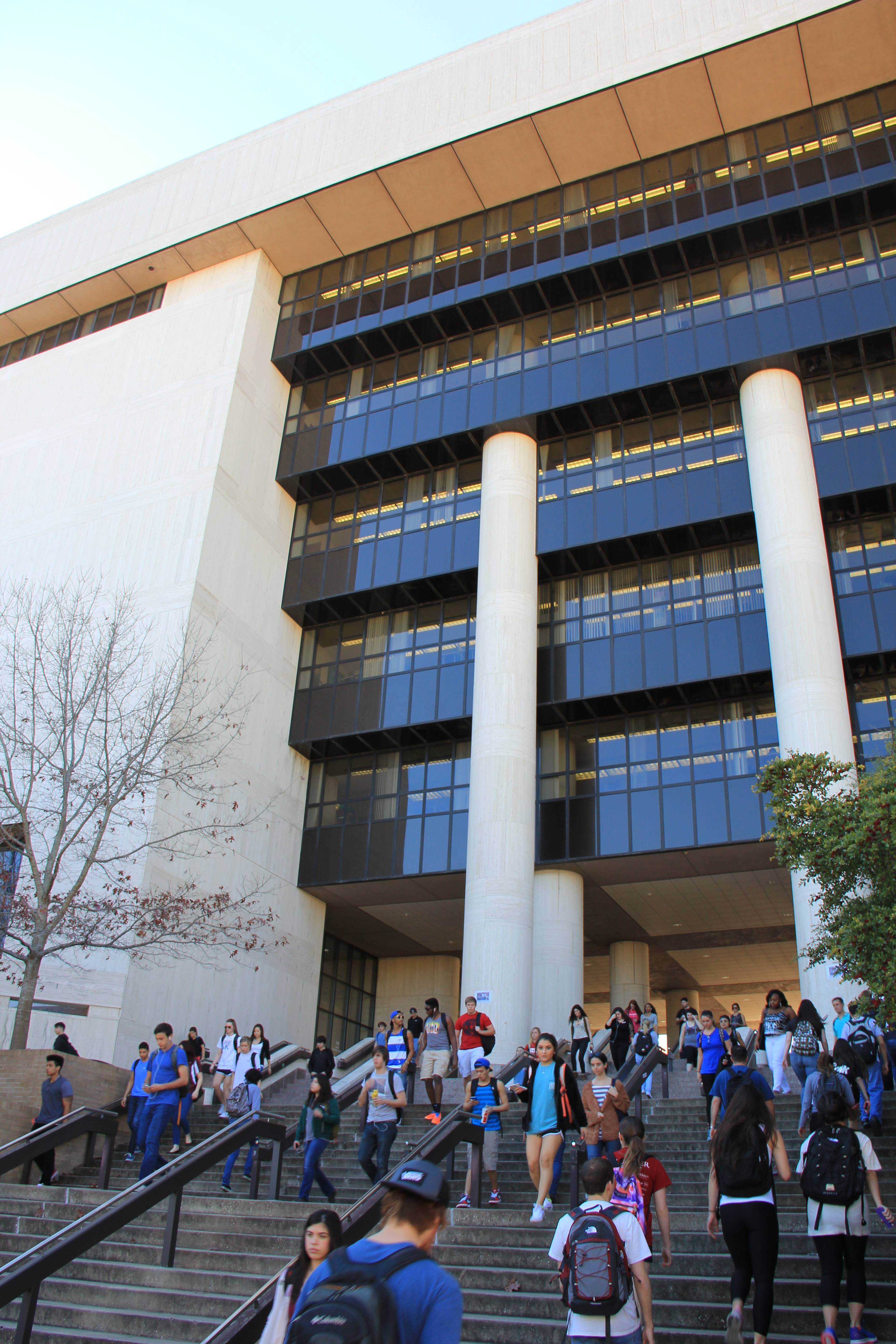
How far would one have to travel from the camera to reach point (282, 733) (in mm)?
27469

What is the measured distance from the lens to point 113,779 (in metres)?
18.3

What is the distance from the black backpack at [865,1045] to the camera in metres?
11.4

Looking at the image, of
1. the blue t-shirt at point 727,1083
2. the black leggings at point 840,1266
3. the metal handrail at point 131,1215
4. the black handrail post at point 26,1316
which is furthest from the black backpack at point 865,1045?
the black handrail post at point 26,1316

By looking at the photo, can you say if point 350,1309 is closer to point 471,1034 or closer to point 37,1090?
point 471,1034

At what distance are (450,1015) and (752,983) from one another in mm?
10909

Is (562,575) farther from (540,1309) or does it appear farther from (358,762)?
(540,1309)

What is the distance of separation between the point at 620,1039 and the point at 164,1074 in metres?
8.99

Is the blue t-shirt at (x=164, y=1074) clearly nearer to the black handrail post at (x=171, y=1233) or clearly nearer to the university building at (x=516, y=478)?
the black handrail post at (x=171, y=1233)

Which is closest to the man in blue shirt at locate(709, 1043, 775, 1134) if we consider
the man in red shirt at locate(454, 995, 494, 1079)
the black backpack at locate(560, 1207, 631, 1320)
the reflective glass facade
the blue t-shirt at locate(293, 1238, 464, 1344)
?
the black backpack at locate(560, 1207, 631, 1320)

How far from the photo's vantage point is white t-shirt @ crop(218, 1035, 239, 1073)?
14688 millimetres

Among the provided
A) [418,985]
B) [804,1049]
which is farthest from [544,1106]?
[418,985]

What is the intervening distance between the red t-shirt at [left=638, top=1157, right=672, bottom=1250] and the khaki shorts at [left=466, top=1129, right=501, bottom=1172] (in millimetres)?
2927

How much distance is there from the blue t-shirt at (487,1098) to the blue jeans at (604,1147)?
1.51 m

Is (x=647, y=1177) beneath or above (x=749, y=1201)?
above
